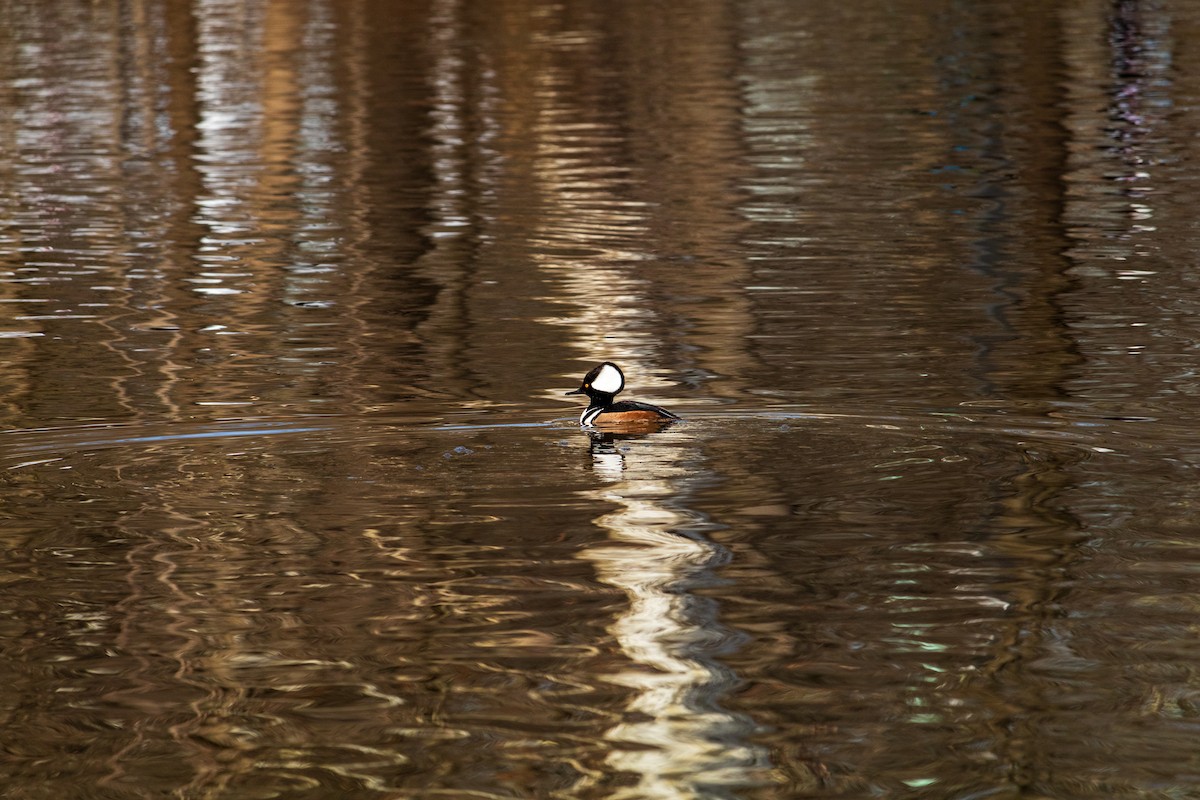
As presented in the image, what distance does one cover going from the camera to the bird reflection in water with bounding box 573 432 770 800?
739cm

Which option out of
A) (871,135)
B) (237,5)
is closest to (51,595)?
(871,135)

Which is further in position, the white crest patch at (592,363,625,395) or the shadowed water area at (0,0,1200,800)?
the white crest patch at (592,363,625,395)

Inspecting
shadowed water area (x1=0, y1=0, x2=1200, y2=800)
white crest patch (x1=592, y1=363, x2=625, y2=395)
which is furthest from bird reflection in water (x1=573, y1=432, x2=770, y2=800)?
white crest patch (x1=592, y1=363, x2=625, y2=395)

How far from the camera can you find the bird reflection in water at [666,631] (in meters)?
7.39

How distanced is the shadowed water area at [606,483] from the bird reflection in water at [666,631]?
0.03 meters

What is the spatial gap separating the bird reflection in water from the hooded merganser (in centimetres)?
10

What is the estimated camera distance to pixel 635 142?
31.4m

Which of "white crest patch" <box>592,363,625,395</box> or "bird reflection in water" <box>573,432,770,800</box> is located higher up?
"white crest patch" <box>592,363,625,395</box>

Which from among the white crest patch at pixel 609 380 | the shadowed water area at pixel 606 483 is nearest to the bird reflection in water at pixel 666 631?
the shadowed water area at pixel 606 483

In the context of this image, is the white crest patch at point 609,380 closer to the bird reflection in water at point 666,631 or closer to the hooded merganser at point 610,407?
the hooded merganser at point 610,407

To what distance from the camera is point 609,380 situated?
491 inches

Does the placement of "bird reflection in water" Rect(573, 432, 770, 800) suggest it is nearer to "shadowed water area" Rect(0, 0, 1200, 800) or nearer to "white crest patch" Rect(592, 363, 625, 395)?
"shadowed water area" Rect(0, 0, 1200, 800)

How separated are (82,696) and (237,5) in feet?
231

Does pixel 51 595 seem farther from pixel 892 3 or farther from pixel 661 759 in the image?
pixel 892 3
